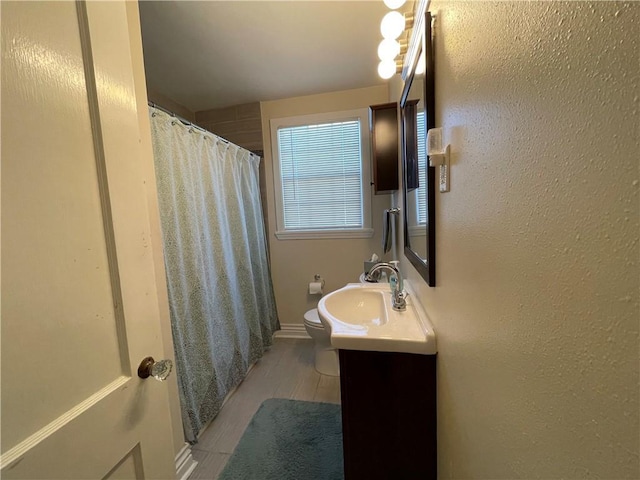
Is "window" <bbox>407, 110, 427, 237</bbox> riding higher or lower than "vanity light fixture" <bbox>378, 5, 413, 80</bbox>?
lower

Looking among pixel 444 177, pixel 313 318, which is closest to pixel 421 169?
pixel 444 177

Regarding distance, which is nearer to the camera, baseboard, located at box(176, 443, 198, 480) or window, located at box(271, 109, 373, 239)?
baseboard, located at box(176, 443, 198, 480)

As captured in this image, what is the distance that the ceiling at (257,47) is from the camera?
1482mm

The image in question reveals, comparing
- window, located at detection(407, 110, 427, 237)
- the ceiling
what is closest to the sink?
window, located at detection(407, 110, 427, 237)

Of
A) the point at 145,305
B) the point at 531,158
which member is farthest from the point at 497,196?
the point at 145,305

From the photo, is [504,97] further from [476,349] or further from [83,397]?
[83,397]

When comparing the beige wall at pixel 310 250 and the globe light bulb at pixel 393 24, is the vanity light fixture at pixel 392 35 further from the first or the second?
the beige wall at pixel 310 250

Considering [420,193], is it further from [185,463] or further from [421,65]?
[185,463]

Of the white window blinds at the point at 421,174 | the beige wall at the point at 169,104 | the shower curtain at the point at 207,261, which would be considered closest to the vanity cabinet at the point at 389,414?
the white window blinds at the point at 421,174

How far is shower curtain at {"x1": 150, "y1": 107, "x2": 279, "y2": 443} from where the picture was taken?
4.60 ft

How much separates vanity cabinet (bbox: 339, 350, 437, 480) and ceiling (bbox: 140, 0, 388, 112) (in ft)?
5.89

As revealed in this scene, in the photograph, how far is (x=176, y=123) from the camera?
1499 millimetres

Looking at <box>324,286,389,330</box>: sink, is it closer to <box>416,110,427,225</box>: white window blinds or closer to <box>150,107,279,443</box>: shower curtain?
<box>416,110,427,225</box>: white window blinds

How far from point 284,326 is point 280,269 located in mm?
585
